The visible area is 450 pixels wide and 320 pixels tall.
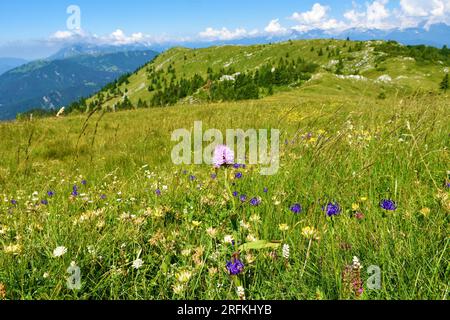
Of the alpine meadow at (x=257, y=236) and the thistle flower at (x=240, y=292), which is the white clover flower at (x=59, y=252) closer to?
the alpine meadow at (x=257, y=236)

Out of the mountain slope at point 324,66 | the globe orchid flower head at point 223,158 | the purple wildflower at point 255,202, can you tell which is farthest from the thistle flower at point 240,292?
the mountain slope at point 324,66

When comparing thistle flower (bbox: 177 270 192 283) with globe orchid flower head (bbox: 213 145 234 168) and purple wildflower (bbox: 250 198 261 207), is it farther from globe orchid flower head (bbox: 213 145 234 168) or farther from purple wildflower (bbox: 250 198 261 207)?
purple wildflower (bbox: 250 198 261 207)

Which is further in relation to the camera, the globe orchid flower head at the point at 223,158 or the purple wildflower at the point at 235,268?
the globe orchid flower head at the point at 223,158

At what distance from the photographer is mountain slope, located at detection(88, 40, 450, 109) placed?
53031 millimetres

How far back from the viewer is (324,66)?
4119 inches

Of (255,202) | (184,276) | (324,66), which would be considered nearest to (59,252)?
(184,276)

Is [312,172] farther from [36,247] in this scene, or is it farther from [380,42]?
[380,42]

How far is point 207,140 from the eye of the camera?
26.2ft

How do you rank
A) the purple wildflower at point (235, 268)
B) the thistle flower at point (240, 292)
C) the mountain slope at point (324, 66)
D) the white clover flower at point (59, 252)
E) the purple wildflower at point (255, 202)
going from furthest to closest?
the mountain slope at point (324, 66), the purple wildflower at point (255, 202), the white clover flower at point (59, 252), the purple wildflower at point (235, 268), the thistle flower at point (240, 292)

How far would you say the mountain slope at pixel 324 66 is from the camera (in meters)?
53.0

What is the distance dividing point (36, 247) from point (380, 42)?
12098cm

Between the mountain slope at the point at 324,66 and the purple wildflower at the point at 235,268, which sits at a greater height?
the mountain slope at the point at 324,66
